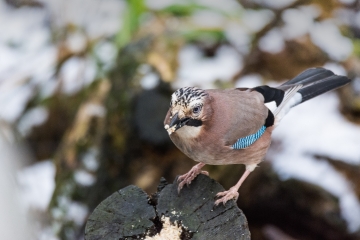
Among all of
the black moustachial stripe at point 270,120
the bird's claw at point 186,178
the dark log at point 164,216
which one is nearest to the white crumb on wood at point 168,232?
the dark log at point 164,216

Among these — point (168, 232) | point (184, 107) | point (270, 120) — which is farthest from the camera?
point (270, 120)

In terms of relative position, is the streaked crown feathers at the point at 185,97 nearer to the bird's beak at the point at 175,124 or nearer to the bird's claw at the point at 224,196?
the bird's beak at the point at 175,124

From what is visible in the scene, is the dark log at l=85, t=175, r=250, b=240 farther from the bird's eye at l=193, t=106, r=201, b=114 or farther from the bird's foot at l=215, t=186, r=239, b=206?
the bird's eye at l=193, t=106, r=201, b=114

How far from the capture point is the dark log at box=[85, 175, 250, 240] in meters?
1.88

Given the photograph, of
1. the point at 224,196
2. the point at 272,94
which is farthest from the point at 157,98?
the point at 224,196

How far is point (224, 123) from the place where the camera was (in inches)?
97.3

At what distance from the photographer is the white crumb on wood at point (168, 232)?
6.32ft

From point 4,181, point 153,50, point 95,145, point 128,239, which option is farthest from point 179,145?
point 153,50

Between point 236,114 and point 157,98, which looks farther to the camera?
point 157,98

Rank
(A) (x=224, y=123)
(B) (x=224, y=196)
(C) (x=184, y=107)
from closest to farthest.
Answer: (B) (x=224, y=196) → (C) (x=184, y=107) → (A) (x=224, y=123)

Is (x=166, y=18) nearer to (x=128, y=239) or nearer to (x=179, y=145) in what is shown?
(x=179, y=145)

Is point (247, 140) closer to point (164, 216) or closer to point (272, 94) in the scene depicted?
point (272, 94)

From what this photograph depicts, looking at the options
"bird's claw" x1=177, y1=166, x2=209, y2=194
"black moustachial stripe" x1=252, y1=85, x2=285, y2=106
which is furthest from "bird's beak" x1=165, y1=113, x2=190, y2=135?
"black moustachial stripe" x1=252, y1=85, x2=285, y2=106

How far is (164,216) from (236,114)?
0.80 m
